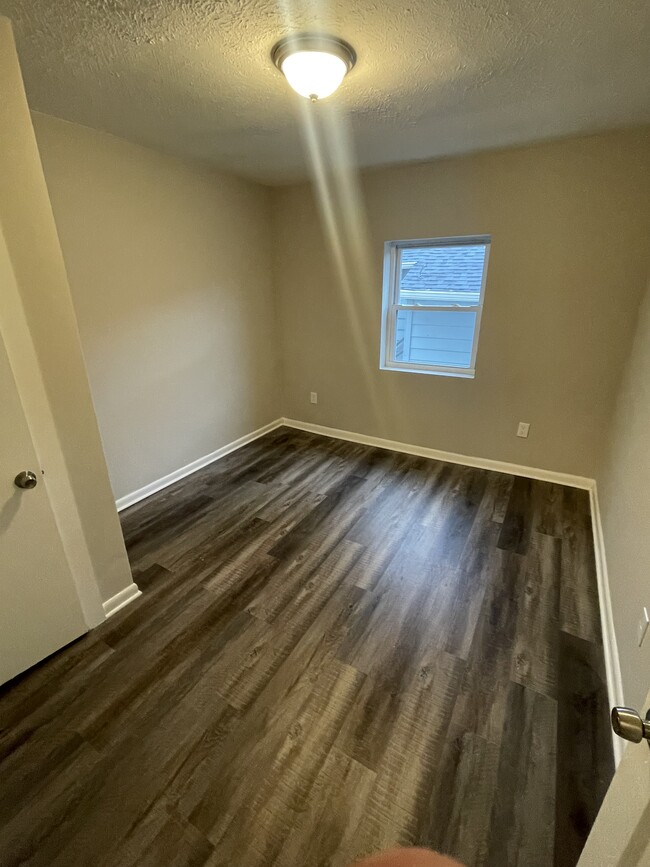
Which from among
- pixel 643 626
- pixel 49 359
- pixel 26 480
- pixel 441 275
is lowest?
pixel 643 626

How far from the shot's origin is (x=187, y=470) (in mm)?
3238

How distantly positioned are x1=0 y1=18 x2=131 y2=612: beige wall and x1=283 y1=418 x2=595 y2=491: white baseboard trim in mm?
2478

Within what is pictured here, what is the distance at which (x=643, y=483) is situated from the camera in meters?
1.65

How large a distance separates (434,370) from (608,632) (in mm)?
2247

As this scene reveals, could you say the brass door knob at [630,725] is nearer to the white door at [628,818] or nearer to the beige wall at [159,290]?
the white door at [628,818]

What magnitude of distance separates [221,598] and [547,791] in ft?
4.84

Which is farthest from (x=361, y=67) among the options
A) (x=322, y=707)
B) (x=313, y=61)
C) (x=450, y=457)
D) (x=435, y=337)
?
(x=450, y=457)

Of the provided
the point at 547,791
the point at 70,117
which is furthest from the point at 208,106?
the point at 547,791

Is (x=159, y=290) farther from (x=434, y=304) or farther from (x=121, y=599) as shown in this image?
(x=434, y=304)

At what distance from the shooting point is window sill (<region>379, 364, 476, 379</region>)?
321cm

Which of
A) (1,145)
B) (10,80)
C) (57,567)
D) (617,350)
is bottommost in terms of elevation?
(57,567)

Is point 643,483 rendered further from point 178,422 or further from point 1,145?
point 178,422

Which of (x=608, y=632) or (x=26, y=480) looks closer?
(x=26, y=480)

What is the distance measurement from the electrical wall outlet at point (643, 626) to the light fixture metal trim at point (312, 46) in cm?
230
